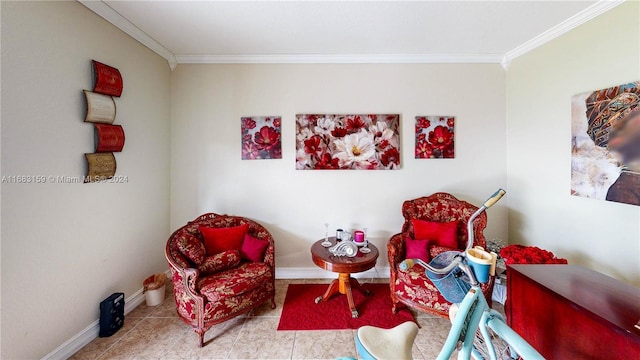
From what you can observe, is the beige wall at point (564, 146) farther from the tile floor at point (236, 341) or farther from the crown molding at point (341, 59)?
the tile floor at point (236, 341)

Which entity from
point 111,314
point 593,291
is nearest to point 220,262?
point 111,314

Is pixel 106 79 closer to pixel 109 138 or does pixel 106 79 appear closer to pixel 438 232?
pixel 109 138

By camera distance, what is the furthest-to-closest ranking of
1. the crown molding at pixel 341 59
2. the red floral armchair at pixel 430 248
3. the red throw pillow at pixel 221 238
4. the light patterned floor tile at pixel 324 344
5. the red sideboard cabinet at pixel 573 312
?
the crown molding at pixel 341 59, the red throw pillow at pixel 221 238, the red floral armchair at pixel 430 248, the light patterned floor tile at pixel 324 344, the red sideboard cabinet at pixel 573 312

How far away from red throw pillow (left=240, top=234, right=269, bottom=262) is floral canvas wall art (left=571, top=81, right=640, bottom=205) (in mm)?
3140

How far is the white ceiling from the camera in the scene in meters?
2.05

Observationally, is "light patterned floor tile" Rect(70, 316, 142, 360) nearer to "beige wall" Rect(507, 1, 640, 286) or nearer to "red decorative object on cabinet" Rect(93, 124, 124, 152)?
"red decorative object on cabinet" Rect(93, 124, 124, 152)

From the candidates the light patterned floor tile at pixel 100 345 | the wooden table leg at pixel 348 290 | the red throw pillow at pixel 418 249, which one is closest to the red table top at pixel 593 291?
the red throw pillow at pixel 418 249

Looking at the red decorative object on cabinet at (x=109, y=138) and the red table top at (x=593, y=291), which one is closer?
the red table top at (x=593, y=291)

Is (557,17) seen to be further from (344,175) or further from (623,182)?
(344,175)

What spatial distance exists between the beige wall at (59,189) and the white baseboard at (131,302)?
50mm

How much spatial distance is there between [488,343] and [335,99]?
9.01 ft

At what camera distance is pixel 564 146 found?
7.73ft

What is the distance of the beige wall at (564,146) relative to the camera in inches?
75.0

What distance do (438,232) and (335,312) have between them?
140cm
